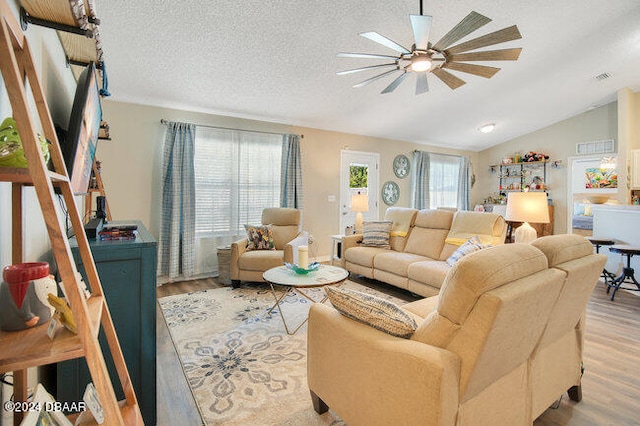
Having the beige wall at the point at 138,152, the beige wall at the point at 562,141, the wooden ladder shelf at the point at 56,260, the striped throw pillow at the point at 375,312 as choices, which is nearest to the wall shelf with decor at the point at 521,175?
the beige wall at the point at 562,141

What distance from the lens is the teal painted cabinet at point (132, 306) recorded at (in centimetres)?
148

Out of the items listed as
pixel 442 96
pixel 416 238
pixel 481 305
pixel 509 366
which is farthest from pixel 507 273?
pixel 442 96

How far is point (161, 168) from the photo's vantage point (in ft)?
13.7

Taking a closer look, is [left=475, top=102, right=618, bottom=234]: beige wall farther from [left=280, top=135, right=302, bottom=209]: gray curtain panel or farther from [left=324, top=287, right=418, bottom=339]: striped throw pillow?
[left=324, top=287, right=418, bottom=339]: striped throw pillow

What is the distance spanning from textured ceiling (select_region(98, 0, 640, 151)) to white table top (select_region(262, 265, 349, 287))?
225cm

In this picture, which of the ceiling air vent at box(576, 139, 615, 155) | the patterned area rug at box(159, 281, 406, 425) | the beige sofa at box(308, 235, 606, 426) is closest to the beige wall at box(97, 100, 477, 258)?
the patterned area rug at box(159, 281, 406, 425)

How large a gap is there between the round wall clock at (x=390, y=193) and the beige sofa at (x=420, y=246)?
1.73 metres

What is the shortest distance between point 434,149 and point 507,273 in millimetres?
6602

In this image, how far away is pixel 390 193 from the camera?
6.52m

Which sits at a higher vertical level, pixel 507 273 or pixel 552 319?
pixel 507 273

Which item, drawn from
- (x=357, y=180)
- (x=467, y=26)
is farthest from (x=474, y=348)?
(x=357, y=180)

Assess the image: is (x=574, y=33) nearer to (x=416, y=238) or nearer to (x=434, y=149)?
(x=416, y=238)

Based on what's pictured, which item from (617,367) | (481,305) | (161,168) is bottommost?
(617,367)

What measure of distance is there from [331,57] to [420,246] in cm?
251
